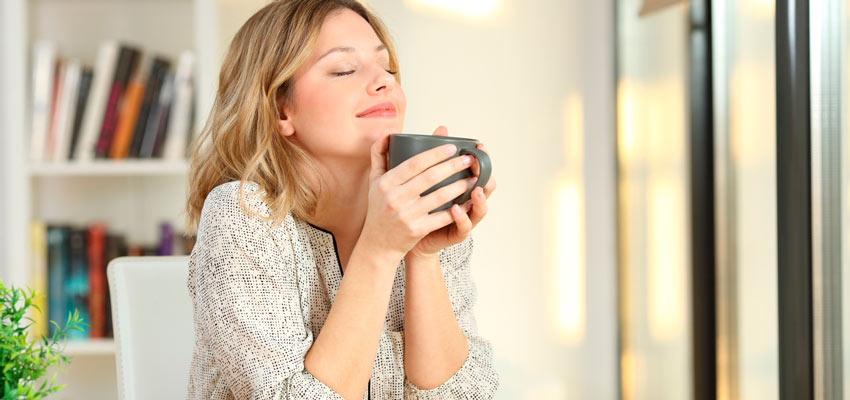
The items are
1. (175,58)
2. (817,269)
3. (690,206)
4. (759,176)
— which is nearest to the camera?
(817,269)

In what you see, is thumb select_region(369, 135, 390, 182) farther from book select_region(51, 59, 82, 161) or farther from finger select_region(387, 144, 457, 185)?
book select_region(51, 59, 82, 161)

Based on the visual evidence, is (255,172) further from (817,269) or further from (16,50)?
(16,50)

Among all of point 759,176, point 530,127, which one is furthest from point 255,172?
point 530,127

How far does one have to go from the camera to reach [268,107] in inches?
39.6

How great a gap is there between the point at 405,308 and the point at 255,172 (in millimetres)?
266

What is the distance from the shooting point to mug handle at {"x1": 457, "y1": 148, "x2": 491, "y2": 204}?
2.68ft

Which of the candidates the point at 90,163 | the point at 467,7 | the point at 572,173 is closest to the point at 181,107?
the point at 90,163

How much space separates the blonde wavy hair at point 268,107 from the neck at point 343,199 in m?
0.02

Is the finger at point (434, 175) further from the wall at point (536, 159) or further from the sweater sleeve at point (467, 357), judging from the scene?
the wall at point (536, 159)

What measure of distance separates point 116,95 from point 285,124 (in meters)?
1.26

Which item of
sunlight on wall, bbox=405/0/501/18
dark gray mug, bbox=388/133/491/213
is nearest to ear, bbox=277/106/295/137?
dark gray mug, bbox=388/133/491/213

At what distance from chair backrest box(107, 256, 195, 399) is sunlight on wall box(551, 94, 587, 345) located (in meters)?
1.40

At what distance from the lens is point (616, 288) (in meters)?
2.34

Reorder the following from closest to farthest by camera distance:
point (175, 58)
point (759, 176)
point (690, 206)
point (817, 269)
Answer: point (817, 269)
point (759, 176)
point (690, 206)
point (175, 58)
